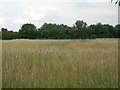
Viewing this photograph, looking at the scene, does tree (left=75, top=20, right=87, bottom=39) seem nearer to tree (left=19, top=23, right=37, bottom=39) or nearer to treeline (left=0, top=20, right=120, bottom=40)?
treeline (left=0, top=20, right=120, bottom=40)

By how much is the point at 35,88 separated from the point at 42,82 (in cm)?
24

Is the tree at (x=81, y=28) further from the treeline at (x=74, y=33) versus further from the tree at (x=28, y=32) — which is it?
the tree at (x=28, y=32)

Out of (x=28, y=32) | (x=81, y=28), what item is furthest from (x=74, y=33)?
(x=28, y=32)

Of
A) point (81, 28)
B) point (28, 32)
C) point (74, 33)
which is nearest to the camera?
point (74, 33)

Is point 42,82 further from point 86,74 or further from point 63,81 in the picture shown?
point 86,74

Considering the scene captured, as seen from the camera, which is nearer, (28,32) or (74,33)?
(74,33)

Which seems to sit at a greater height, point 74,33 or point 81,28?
point 81,28

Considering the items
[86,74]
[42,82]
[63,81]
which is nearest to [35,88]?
[42,82]

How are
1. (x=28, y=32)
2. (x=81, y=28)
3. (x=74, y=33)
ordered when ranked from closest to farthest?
(x=74, y=33) < (x=81, y=28) < (x=28, y=32)

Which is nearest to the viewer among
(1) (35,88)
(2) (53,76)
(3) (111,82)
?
(1) (35,88)

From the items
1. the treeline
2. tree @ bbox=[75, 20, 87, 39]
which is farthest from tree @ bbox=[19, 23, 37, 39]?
tree @ bbox=[75, 20, 87, 39]

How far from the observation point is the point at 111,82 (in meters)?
4.32

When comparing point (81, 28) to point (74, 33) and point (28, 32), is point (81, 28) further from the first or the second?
point (28, 32)

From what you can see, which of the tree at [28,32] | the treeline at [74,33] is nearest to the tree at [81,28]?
the treeline at [74,33]
